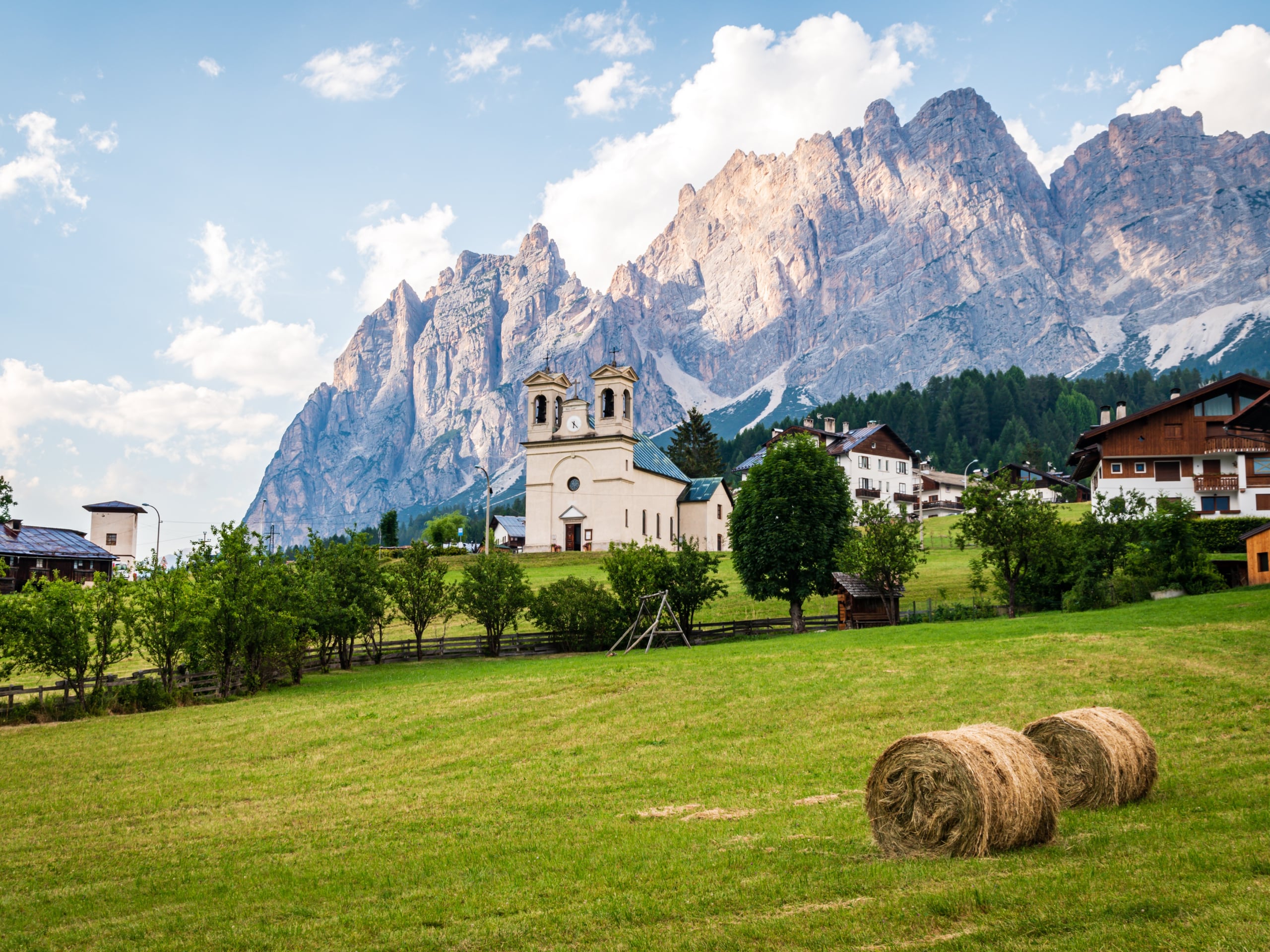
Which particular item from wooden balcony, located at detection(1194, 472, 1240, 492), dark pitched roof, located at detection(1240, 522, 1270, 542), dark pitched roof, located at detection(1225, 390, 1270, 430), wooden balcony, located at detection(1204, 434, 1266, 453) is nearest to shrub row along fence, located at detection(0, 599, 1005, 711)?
A: dark pitched roof, located at detection(1240, 522, 1270, 542)

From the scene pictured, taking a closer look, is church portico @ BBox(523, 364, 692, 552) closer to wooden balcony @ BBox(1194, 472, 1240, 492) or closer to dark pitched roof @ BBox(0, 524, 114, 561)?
dark pitched roof @ BBox(0, 524, 114, 561)

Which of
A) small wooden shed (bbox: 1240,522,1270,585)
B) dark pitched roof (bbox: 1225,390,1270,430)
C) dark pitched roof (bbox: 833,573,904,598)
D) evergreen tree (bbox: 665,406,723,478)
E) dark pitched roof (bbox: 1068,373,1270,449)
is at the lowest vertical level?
dark pitched roof (bbox: 833,573,904,598)

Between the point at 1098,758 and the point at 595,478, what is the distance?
75.7m

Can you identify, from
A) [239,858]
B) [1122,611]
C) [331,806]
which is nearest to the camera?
[239,858]

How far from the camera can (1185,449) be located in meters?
63.2

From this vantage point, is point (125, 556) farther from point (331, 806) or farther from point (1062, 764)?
point (1062, 764)

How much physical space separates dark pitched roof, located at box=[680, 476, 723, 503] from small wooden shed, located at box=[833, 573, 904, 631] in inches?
1831

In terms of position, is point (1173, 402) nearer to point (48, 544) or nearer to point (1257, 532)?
point (1257, 532)

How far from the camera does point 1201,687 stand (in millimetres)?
20547

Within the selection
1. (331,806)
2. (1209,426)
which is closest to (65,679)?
(331,806)

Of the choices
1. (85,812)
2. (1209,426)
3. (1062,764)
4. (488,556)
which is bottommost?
(85,812)

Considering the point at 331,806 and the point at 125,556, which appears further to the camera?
the point at 125,556

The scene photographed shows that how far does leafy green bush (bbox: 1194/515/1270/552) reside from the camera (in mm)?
44438

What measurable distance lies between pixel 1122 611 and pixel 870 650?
12.1 metres
